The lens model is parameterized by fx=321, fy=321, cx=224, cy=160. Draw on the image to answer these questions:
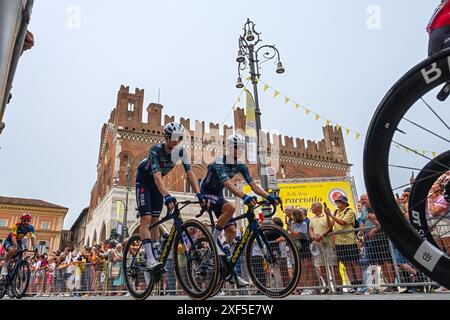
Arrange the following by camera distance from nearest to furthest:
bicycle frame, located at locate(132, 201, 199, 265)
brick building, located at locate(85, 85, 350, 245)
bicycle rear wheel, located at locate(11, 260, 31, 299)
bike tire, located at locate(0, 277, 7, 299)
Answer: bicycle frame, located at locate(132, 201, 199, 265) < bicycle rear wheel, located at locate(11, 260, 31, 299) < bike tire, located at locate(0, 277, 7, 299) < brick building, located at locate(85, 85, 350, 245)

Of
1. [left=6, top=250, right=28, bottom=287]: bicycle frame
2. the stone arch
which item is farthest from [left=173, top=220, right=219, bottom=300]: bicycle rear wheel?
the stone arch

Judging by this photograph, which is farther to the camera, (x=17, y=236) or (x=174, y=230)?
(x=17, y=236)

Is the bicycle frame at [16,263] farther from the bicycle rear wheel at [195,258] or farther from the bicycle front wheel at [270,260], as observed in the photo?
the bicycle front wheel at [270,260]

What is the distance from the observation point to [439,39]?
1943 mm

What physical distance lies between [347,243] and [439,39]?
16.1ft

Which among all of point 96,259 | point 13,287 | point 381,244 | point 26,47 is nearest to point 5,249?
point 13,287

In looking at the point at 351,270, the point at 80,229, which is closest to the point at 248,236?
the point at 351,270

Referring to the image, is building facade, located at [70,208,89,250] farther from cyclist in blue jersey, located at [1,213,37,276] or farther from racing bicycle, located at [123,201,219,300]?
racing bicycle, located at [123,201,219,300]

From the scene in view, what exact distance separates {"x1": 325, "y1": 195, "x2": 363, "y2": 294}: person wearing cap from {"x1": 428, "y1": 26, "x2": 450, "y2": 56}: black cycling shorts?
15.4 ft

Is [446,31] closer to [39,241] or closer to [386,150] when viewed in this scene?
[386,150]

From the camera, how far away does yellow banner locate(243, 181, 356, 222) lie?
1622 centimetres

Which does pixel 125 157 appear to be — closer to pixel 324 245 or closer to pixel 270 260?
pixel 324 245

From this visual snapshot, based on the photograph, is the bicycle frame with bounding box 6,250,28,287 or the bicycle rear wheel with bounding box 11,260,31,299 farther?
the bicycle frame with bounding box 6,250,28,287
